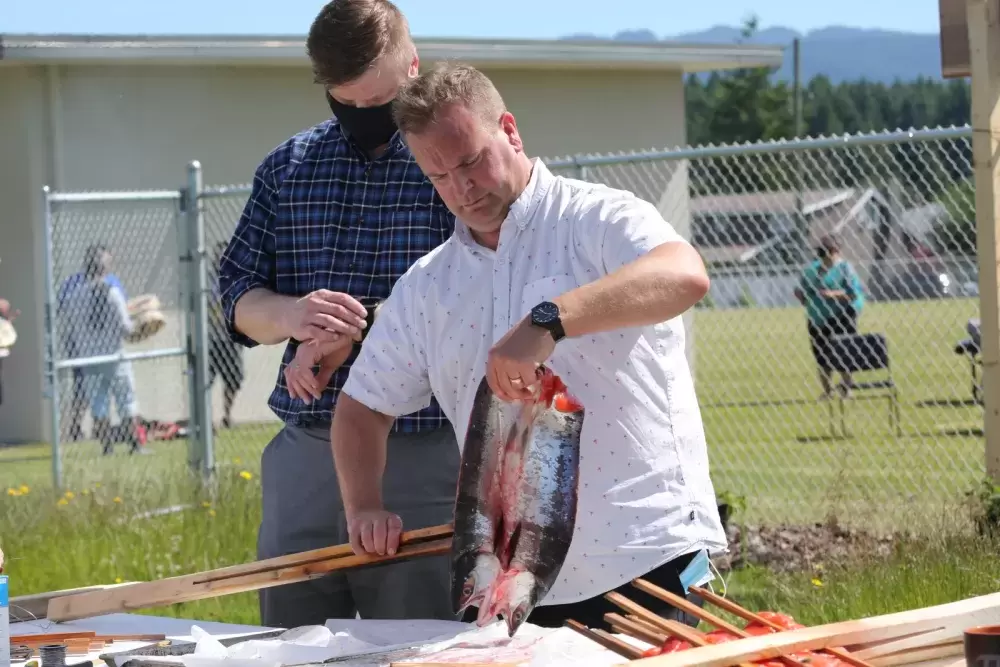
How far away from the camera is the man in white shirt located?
2889 millimetres

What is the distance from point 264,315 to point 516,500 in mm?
1299

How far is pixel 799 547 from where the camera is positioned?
7.04 metres

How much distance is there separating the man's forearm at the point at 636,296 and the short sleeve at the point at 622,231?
95 mm

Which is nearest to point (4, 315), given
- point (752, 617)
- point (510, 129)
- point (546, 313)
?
point (510, 129)

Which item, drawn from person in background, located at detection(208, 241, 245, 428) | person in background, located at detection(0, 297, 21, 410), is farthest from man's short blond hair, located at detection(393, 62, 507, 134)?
person in background, located at detection(0, 297, 21, 410)

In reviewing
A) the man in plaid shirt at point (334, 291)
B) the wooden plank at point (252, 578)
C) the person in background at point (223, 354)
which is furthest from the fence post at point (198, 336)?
the wooden plank at point (252, 578)

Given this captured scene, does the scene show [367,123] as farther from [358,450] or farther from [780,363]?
[780,363]

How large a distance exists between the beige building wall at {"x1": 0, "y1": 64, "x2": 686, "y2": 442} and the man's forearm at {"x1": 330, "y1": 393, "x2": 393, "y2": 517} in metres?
11.4

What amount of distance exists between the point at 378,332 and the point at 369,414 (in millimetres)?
193

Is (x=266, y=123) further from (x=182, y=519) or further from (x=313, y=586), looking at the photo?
(x=313, y=586)

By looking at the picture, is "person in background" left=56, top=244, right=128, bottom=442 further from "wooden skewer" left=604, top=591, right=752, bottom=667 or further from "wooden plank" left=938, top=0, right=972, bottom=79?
"wooden skewer" left=604, top=591, right=752, bottom=667

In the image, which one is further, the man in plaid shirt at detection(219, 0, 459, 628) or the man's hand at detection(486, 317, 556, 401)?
the man in plaid shirt at detection(219, 0, 459, 628)

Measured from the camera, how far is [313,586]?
12.8ft

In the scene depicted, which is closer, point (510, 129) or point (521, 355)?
point (521, 355)
